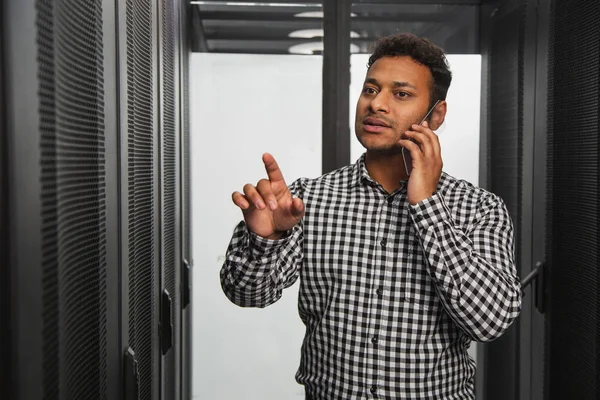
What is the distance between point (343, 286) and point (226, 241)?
177 centimetres

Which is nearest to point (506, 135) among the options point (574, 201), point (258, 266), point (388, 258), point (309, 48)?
point (574, 201)

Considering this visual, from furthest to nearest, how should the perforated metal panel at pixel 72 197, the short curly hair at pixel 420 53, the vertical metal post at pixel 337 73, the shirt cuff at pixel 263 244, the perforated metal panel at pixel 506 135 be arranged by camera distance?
the vertical metal post at pixel 337 73
the perforated metal panel at pixel 506 135
the short curly hair at pixel 420 53
the shirt cuff at pixel 263 244
the perforated metal panel at pixel 72 197

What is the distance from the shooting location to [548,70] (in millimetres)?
2703

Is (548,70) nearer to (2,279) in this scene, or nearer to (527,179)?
(527,179)

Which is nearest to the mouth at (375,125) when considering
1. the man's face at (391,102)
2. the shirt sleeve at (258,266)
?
the man's face at (391,102)

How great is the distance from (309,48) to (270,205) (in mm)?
2027

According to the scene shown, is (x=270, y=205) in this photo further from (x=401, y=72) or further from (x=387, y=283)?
(x=401, y=72)

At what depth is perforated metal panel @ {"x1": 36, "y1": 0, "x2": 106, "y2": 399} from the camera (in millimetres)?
891

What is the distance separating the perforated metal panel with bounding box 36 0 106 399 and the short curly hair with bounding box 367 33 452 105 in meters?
1.08

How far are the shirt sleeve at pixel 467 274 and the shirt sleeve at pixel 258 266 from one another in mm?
378

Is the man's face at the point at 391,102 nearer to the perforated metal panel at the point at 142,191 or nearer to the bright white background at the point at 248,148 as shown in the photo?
the perforated metal panel at the point at 142,191

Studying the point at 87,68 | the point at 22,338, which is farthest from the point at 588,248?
the point at 22,338

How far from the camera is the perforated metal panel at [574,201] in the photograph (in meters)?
2.27

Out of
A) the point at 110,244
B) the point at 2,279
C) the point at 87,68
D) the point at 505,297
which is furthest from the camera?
Answer: the point at 505,297
